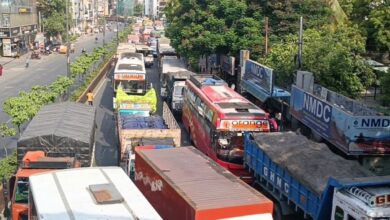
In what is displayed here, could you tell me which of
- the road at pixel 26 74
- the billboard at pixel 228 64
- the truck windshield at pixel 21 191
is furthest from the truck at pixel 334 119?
the road at pixel 26 74

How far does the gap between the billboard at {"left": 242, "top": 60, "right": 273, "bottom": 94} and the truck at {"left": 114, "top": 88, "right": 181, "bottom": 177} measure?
566 centimetres

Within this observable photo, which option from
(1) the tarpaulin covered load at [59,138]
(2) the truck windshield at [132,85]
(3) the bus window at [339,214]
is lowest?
(2) the truck windshield at [132,85]

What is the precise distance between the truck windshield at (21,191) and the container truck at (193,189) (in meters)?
2.56

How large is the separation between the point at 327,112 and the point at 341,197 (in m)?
8.46

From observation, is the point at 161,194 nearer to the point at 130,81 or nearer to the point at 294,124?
the point at 294,124

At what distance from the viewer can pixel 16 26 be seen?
6212 centimetres

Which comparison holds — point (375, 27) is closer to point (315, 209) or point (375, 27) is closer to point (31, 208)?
point (315, 209)

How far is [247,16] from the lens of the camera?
112ft

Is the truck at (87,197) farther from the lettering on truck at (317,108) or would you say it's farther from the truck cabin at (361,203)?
the lettering on truck at (317,108)

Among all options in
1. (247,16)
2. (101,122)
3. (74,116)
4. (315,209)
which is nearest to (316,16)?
(247,16)

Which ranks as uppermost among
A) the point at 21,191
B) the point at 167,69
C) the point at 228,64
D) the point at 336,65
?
the point at 336,65

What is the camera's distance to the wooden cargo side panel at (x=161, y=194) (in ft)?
29.7

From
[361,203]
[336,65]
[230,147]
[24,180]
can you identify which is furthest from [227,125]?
[336,65]

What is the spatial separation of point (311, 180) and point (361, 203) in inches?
90.1
